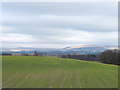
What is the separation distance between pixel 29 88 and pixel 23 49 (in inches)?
2738

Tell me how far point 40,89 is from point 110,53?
151ft

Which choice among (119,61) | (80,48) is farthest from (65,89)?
(80,48)

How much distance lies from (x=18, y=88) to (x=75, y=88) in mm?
5860

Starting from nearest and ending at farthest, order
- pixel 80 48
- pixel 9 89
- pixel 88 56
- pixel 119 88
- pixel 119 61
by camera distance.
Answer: pixel 9 89 → pixel 119 88 → pixel 119 61 → pixel 88 56 → pixel 80 48

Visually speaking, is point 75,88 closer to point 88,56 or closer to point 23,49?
point 88,56

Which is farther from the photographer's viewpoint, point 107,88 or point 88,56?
point 88,56

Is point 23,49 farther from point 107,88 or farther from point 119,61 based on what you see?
point 107,88

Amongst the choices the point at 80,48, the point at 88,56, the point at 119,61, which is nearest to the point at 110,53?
the point at 119,61

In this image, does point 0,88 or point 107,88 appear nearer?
point 0,88

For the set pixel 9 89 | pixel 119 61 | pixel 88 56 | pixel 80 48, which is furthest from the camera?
pixel 80 48

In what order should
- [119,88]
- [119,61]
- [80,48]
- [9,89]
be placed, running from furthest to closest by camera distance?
[80,48], [119,61], [119,88], [9,89]

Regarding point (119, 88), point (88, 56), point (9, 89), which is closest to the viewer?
point (9, 89)

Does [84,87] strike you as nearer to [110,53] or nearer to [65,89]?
[65,89]

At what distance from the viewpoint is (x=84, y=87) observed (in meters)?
16.9
